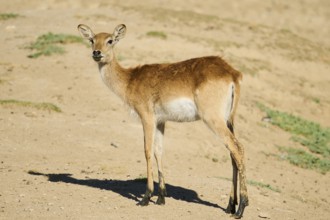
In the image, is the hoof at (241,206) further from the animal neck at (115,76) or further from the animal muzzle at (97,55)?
the animal muzzle at (97,55)

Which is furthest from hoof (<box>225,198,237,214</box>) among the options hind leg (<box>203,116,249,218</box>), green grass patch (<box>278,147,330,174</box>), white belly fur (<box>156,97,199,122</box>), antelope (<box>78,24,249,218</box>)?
green grass patch (<box>278,147,330,174</box>)

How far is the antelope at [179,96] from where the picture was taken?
8906 millimetres

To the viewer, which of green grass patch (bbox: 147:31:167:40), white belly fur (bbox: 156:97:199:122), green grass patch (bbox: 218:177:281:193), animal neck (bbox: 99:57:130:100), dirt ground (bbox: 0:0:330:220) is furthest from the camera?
green grass patch (bbox: 147:31:167:40)

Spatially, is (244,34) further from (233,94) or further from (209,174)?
(233,94)

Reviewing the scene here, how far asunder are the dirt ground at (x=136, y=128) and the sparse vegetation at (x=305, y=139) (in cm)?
31

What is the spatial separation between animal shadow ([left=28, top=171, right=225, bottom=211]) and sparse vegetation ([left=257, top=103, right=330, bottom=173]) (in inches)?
209

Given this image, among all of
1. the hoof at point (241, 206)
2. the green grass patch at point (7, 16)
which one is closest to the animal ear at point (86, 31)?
the hoof at point (241, 206)

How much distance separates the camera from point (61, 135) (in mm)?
13312

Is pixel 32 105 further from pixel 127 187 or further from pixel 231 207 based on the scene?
pixel 231 207

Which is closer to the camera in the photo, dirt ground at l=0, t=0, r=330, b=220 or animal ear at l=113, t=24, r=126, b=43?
dirt ground at l=0, t=0, r=330, b=220

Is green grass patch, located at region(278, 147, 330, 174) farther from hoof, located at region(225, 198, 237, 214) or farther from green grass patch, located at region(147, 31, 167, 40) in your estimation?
green grass patch, located at region(147, 31, 167, 40)

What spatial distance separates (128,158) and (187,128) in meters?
3.20

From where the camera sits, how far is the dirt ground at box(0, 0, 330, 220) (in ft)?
32.0

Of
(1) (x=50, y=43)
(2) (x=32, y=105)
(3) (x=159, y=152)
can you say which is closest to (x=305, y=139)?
(2) (x=32, y=105)
